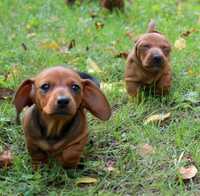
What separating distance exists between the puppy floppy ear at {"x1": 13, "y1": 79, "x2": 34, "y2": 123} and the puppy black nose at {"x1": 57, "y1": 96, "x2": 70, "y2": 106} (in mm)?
327

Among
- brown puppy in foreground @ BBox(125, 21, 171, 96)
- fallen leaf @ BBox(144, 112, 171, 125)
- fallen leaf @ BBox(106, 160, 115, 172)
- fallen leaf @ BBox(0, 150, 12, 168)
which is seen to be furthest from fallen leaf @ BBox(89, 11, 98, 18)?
fallen leaf @ BBox(0, 150, 12, 168)

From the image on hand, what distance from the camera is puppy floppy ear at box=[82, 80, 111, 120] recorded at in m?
3.25

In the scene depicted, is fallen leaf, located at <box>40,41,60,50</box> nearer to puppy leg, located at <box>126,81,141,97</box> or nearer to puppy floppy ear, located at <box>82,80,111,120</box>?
puppy leg, located at <box>126,81,141,97</box>

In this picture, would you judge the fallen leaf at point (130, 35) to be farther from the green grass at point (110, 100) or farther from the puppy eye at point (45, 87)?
the puppy eye at point (45, 87)

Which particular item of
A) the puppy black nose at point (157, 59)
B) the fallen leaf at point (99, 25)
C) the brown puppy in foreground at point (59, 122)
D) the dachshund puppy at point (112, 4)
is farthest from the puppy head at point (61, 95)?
the dachshund puppy at point (112, 4)

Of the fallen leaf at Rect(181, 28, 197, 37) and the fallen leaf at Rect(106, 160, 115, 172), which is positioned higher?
the fallen leaf at Rect(106, 160, 115, 172)

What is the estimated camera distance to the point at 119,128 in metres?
3.89

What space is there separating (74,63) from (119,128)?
4.48 feet

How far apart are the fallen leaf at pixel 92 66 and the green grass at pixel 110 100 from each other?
58 millimetres

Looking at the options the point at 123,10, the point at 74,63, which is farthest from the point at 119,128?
the point at 123,10

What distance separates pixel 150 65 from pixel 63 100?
1.24 metres

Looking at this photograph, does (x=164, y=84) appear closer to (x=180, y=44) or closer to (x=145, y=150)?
(x=145, y=150)

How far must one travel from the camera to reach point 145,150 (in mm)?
3555

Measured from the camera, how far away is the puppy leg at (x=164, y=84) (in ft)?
14.1
